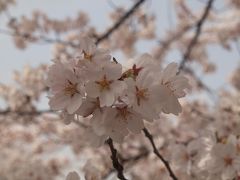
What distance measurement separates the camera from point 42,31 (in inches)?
297

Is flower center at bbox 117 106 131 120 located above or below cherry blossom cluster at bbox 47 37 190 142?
below

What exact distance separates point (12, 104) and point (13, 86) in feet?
1.48

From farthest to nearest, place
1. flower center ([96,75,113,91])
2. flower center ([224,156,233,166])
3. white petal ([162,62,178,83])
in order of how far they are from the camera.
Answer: flower center ([224,156,233,166])
white petal ([162,62,178,83])
flower center ([96,75,113,91])

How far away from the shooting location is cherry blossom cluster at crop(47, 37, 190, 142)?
1.57 m

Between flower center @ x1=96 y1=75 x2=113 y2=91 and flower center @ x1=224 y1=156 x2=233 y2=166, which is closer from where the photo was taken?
flower center @ x1=96 y1=75 x2=113 y2=91

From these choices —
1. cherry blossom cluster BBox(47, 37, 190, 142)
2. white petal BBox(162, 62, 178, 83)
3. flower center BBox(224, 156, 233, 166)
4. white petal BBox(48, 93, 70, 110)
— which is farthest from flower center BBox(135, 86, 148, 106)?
flower center BBox(224, 156, 233, 166)

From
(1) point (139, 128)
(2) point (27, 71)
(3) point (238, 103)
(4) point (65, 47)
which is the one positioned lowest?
(1) point (139, 128)

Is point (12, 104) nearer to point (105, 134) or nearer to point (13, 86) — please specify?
point (13, 86)

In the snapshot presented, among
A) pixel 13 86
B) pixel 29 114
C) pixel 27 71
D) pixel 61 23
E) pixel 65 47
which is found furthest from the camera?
pixel 61 23

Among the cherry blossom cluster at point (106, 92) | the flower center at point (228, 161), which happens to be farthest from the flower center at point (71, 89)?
the flower center at point (228, 161)

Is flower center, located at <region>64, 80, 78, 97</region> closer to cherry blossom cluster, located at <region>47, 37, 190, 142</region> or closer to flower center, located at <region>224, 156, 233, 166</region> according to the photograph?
cherry blossom cluster, located at <region>47, 37, 190, 142</region>

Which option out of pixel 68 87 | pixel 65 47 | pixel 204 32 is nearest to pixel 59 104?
pixel 68 87

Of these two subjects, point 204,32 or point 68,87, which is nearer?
point 68,87

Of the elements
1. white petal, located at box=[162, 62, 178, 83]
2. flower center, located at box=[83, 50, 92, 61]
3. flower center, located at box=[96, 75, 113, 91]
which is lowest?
flower center, located at box=[96, 75, 113, 91]
